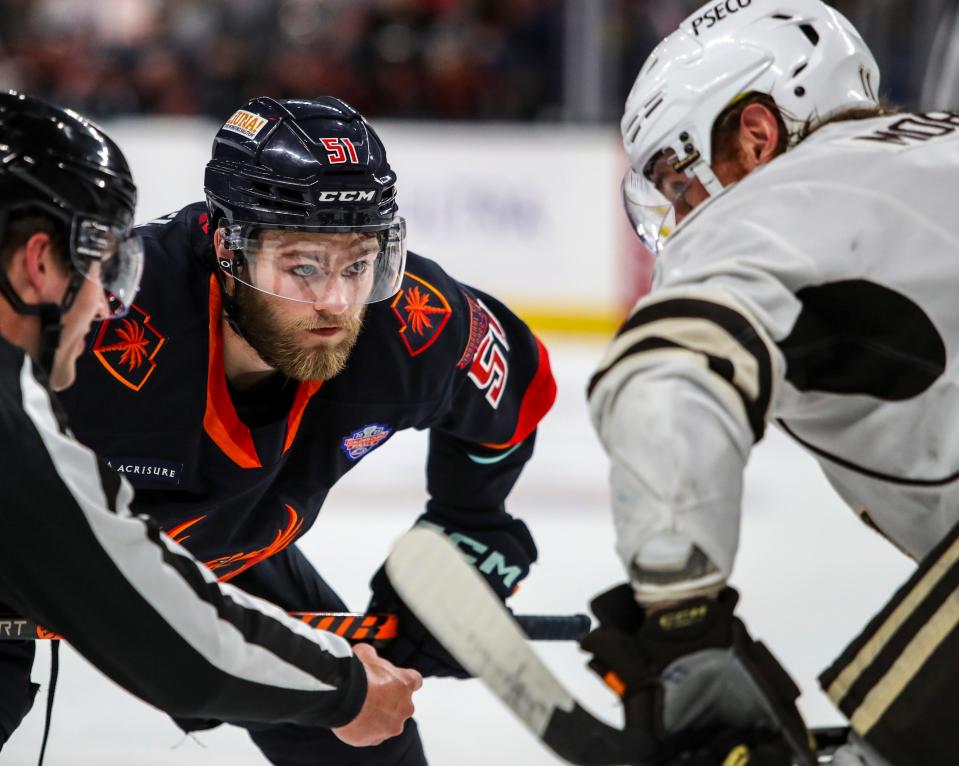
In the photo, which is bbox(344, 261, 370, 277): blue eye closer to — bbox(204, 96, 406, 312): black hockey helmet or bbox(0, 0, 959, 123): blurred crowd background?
bbox(204, 96, 406, 312): black hockey helmet

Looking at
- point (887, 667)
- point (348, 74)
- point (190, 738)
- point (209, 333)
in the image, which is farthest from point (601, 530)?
point (348, 74)

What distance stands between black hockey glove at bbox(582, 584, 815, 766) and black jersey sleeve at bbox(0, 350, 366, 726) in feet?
1.61

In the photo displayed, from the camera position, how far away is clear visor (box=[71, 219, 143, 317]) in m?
1.67

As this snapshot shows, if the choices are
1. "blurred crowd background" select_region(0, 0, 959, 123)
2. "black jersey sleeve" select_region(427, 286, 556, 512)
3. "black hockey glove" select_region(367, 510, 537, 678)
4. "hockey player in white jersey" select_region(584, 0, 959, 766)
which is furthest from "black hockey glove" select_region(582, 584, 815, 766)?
"blurred crowd background" select_region(0, 0, 959, 123)

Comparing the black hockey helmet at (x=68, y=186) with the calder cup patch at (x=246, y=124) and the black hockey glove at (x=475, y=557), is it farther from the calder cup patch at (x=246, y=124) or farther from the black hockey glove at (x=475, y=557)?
the black hockey glove at (x=475, y=557)

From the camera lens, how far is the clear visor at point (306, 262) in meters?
2.30

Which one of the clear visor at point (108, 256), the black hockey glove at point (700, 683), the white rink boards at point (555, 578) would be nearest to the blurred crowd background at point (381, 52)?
the white rink boards at point (555, 578)

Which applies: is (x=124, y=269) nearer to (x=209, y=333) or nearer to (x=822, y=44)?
(x=209, y=333)

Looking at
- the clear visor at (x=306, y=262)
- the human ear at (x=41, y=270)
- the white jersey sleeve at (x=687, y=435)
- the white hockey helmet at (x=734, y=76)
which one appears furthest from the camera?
the clear visor at (x=306, y=262)

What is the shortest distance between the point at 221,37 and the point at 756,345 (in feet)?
21.4

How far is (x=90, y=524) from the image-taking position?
152cm

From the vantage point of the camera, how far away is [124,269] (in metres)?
1.78

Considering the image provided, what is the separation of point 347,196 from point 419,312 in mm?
288

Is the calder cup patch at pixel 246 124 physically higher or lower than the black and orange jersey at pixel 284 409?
higher
